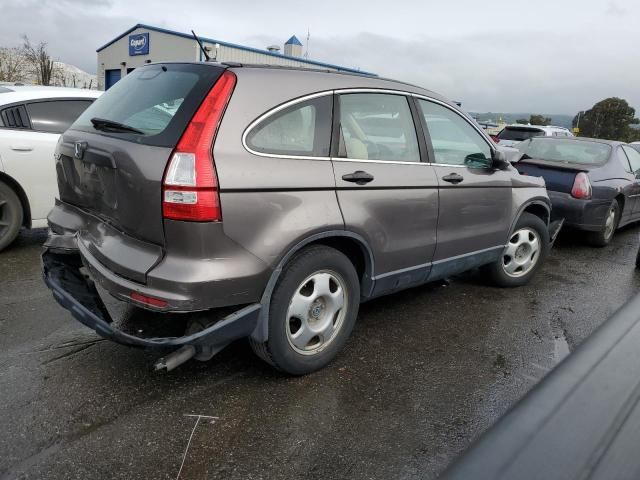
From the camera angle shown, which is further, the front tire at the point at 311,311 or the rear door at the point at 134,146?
the front tire at the point at 311,311

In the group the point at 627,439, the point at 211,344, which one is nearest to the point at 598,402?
the point at 627,439

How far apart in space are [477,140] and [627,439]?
3.25m

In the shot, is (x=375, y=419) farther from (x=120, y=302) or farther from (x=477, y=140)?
(x=477, y=140)

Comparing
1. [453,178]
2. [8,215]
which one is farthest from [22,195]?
[453,178]

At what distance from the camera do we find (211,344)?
246cm

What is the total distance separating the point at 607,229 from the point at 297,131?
225 inches

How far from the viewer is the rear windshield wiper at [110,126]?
8.71ft

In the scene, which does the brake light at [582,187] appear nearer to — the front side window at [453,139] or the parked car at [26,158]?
the front side window at [453,139]

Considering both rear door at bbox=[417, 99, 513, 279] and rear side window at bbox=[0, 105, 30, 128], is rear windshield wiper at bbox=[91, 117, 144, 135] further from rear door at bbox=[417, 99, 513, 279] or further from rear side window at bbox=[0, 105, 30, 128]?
rear side window at bbox=[0, 105, 30, 128]

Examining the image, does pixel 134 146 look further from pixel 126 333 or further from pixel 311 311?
pixel 311 311

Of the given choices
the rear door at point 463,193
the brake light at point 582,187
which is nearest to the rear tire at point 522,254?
the rear door at point 463,193

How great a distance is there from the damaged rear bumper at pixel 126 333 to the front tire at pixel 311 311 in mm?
183

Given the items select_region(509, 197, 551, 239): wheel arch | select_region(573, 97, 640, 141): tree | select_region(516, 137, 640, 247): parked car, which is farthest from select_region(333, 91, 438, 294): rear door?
select_region(573, 97, 640, 141): tree

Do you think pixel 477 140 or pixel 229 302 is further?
pixel 477 140
